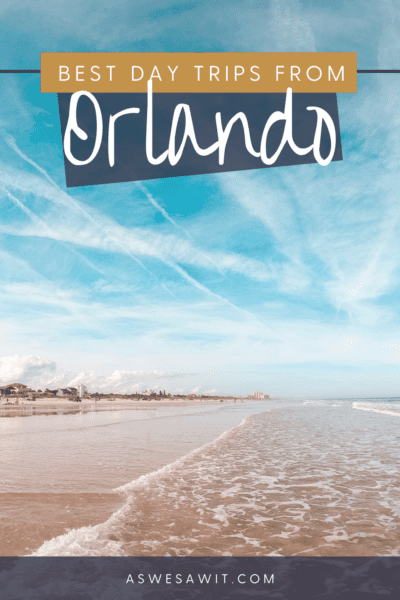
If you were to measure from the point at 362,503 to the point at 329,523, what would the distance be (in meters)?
1.70

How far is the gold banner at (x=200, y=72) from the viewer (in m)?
6.95

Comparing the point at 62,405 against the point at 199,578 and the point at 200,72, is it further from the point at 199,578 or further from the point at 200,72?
the point at 200,72

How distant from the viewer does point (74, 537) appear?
6.52m

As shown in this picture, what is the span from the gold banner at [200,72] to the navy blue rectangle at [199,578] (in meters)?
8.13

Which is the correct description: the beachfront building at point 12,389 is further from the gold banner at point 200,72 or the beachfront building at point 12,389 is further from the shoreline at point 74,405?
the gold banner at point 200,72

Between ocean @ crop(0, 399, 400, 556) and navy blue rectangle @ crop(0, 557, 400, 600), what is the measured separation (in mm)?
264

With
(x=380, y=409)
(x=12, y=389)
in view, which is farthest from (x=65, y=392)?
(x=380, y=409)

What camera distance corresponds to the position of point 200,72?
6949 millimetres

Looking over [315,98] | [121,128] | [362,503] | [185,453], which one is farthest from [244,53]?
[185,453]

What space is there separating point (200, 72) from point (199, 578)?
27.9 ft

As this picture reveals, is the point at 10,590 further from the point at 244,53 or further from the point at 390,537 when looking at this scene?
the point at 244,53

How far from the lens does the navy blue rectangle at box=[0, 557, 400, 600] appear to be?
503 cm

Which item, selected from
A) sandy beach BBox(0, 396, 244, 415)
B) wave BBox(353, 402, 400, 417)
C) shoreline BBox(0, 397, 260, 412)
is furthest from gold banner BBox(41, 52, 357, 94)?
shoreline BBox(0, 397, 260, 412)

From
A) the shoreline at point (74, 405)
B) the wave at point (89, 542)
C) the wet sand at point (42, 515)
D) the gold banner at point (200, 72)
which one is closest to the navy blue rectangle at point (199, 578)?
the wave at point (89, 542)
